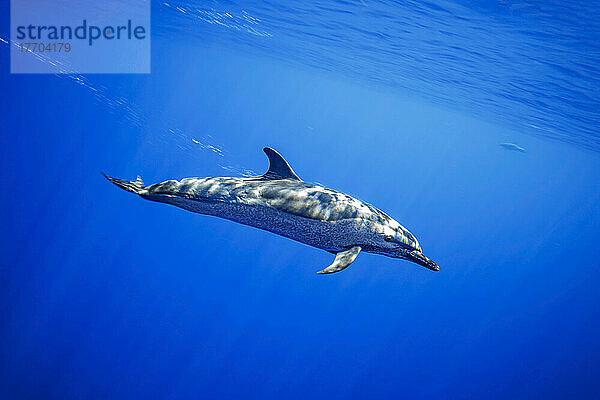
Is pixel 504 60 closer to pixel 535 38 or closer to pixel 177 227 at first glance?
pixel 535 38

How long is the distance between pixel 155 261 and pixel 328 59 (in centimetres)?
3133

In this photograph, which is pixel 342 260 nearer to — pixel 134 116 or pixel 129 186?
pixel 129 186

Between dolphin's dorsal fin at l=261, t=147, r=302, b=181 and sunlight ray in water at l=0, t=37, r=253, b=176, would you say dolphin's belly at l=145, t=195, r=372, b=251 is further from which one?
sunlight ray in water at l=0, t=37, r=253, b=176

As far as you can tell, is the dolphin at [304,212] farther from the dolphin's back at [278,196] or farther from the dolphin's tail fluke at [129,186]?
the dolphin's tail fluke at [129,186]

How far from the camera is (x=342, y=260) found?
13.3 feet

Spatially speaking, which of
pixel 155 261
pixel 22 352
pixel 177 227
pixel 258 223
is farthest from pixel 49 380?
pixel 258 223

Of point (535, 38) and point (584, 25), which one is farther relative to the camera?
point (535, 38)

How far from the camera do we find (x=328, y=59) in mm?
28594

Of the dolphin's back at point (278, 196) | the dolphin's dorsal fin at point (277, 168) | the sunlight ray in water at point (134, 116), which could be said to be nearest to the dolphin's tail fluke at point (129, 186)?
the dolphin's back at point (278, 196)

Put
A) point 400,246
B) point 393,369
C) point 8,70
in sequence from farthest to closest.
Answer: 1. point 8,70
2. point 393,369
3. point 400,246

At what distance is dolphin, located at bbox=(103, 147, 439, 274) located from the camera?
4.28 meters

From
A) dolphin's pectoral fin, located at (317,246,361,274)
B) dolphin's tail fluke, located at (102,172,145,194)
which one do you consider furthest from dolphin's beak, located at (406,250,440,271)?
dolphin's tail fluke, located at (102,172,145,194)

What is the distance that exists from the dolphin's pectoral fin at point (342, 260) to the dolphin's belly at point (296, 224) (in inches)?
7.2

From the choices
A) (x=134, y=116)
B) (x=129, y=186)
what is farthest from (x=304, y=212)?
(x=134, y=116)
